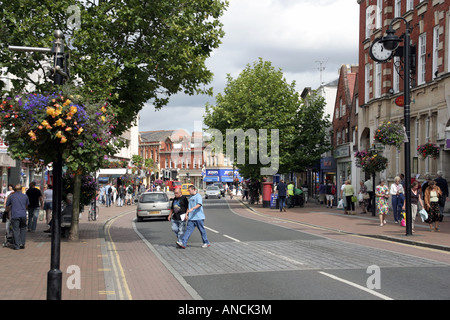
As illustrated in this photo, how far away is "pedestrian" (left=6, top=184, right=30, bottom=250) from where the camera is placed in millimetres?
14430

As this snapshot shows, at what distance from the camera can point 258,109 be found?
134 ft

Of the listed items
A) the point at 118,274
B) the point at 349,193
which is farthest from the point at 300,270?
the point at 349,193

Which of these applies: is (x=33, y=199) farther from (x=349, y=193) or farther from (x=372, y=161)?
(x=349, y=193)

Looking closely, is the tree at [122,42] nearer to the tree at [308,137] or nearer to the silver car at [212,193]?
the tree at [308,137]

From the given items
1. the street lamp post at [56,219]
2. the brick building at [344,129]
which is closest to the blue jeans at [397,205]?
the street lamp post at [56,219]

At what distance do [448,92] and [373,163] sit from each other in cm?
474

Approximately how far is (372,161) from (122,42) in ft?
47.0

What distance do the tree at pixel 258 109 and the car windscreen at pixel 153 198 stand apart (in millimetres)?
13969

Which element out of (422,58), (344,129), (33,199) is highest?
(422,58)

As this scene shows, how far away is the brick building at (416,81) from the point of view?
84.4 ft

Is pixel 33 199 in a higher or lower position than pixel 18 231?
higher

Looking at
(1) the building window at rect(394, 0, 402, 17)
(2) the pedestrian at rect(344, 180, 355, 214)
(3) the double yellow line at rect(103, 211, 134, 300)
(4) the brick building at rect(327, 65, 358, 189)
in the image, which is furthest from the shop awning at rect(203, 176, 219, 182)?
(3) the double yellow line at rect(103, 211, 134, 300)
